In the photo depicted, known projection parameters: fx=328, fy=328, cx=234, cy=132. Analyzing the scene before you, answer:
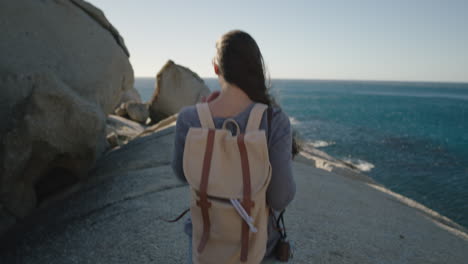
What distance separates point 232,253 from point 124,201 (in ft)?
12.0

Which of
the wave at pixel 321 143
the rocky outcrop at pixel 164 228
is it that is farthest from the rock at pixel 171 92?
the rocky outcrop at pixel 164 228

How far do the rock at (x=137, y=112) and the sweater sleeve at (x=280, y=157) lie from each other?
16136 mm

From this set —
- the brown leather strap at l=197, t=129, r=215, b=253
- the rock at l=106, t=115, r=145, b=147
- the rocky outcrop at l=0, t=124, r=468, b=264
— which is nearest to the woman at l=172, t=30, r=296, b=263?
the brown leather strap at l=197, t=129, r=215, b=253

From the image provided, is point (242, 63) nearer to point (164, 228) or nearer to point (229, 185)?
point (229, 185)

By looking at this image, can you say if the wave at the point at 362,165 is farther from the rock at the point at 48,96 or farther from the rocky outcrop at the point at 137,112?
the rock at the point at 48,96

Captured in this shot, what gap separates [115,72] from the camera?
6719 millimetres

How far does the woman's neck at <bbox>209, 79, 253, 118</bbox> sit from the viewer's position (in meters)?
1.70

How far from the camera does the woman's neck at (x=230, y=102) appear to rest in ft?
5.59

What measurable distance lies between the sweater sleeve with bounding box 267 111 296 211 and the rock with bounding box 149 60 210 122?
15.6 metres

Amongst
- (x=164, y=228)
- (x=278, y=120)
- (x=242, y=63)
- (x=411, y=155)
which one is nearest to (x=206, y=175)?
(x=278, y=120)

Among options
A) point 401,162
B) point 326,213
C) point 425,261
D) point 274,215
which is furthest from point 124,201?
point 401,162

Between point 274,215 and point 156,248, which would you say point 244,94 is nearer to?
point 274,215

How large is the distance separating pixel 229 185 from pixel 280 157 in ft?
1.02

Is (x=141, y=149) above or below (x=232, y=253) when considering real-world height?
below
